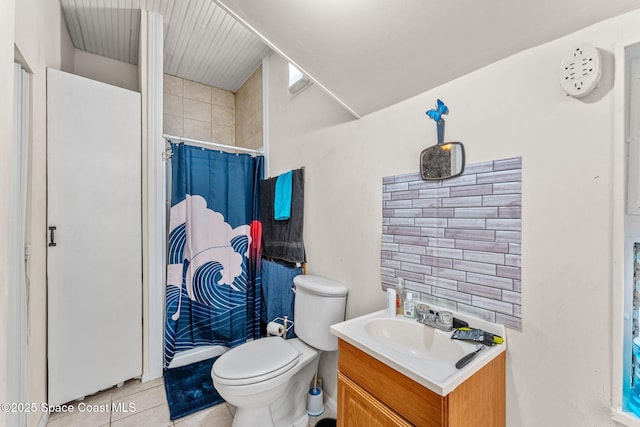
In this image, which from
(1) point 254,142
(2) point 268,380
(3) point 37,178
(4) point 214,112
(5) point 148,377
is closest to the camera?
(2) point 268,380

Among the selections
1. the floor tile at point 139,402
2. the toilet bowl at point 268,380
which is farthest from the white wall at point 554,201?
the floor tile at point 139,402

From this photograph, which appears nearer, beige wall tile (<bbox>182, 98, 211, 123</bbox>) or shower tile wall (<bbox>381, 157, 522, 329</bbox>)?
shower tile wall (<bbox>381, 157, 522, 329</bbox>)

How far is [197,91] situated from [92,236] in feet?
6.32

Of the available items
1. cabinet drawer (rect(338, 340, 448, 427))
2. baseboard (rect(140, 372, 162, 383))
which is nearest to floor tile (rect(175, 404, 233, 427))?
baseboard (rect(140, 372, 162, 383))

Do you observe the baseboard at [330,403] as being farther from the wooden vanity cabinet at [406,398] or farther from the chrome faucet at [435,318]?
A: the chrome faucet at [435,318]

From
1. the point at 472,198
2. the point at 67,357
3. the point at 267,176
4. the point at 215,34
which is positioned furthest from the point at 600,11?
the point at 67,357

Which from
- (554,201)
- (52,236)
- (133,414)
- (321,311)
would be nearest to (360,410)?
(321,311)

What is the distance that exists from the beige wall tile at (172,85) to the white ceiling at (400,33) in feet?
6.71

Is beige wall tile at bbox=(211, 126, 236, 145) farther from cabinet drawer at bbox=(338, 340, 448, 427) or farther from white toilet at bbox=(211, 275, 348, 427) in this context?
cabinet drawer at bbox=(338, 340, 448, 427)

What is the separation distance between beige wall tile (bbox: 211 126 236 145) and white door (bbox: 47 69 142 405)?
109 centimetres

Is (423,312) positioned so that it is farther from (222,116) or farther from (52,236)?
(222,116)

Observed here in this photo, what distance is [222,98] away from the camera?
3107mm

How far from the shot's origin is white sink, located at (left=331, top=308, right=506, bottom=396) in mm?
772

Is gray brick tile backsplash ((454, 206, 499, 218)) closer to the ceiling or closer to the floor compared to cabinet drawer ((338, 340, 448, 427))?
closer to the ceiling
